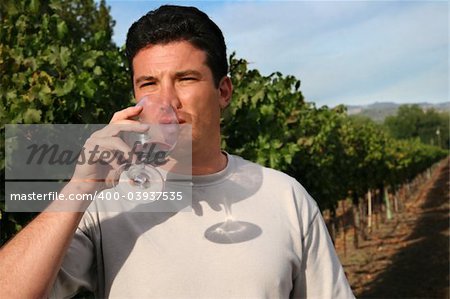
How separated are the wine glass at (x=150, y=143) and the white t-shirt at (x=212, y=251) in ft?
0.50

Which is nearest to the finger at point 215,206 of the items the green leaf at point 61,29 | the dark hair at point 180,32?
the dark hair at point 180,32

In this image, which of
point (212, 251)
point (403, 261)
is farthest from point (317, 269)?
point (403, 261)

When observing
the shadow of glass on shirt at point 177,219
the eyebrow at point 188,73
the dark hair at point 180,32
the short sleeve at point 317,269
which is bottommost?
the short sleeve at point 317,269

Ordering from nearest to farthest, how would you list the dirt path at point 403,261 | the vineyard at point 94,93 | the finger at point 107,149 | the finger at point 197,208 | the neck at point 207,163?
1. the finger at point 107,149
2. the finger at point 197,208
3. the neck at point 207,163
4. the vineyard at point 94,93
5. the dirt path at point 403,261

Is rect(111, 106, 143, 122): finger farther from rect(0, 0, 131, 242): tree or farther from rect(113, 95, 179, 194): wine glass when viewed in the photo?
rect(0, 0, 131, 242): tree

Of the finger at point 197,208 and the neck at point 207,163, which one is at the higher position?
the neck at point 207,163

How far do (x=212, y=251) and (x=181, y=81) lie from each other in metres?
0.56

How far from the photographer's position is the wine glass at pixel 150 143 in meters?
1.62

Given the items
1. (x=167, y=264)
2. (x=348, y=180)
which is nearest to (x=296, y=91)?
(x=167, y=264)

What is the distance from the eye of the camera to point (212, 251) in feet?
5.77

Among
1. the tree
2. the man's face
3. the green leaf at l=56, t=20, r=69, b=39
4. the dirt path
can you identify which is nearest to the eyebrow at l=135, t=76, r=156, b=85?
the man's face

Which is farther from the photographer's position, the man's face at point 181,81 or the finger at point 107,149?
the man's face at point 181,81

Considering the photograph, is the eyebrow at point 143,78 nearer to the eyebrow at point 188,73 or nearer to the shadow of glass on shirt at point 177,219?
the eyebrow at point 188,73

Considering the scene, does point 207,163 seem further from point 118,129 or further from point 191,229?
point 118,129
